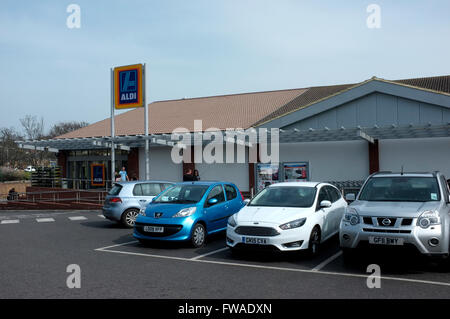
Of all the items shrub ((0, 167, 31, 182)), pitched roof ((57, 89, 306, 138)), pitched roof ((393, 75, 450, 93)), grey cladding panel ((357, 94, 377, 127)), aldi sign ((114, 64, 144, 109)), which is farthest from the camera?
shrub ((0, 167, 31, 182))

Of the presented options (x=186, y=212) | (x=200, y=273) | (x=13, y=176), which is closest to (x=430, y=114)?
(x=186, y=212)

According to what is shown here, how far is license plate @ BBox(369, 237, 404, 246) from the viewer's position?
6797 millimetres

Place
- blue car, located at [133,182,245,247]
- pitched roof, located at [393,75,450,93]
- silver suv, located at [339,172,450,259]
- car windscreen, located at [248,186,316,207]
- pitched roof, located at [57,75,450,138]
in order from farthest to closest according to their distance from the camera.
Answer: pitched roof, located at [57,75,450,138] < pitched roof, located at [393,75,450,93] < blue car, located at [133,182,245,247] < car windscreen, located at [248,186,316,207] < silver suv, located at [339,172,450,259]

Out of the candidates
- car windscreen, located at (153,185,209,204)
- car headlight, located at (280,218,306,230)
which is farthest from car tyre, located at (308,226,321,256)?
car windscreen, located at (153,185,209,204)

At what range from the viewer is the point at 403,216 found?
697 cm

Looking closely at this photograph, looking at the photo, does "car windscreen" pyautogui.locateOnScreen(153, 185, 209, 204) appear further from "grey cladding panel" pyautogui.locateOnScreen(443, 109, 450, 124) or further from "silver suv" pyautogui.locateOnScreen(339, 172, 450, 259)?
"grey cladding panel" pyautogui.locateOnScreen(443, 109, 450, 124)

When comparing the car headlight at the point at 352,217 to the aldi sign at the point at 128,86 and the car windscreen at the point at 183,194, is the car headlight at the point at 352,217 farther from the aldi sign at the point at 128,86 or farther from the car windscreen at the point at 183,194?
the aldi sign at the point at 128,86

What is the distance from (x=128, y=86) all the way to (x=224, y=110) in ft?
31.6

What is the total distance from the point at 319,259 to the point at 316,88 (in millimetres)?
24466

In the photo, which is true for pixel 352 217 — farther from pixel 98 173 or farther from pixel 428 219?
pixel 98 173

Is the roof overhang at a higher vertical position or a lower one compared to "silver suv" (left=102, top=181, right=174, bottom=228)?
higher

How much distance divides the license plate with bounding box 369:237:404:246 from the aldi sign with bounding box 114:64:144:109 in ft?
50.1

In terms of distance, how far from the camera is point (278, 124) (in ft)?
67.6

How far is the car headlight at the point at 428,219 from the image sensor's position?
269 inches
